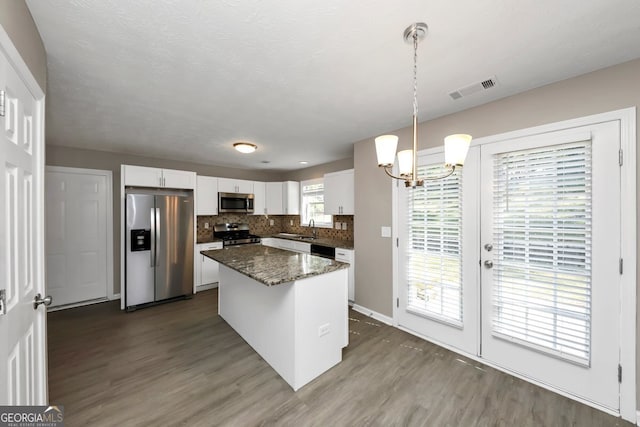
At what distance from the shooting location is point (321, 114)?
2.54 metres

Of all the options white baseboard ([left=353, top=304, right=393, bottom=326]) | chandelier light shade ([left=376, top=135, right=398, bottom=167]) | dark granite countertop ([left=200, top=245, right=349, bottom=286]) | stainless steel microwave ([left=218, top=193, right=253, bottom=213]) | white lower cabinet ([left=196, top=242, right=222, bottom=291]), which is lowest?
white baseboard ([left=353, top=304, right=393, bottom=326])

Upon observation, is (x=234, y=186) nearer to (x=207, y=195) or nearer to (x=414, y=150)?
(x=207, y=195)

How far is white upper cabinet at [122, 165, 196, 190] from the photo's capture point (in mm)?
3713

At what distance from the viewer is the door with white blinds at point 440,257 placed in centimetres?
238

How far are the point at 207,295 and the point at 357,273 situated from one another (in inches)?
106

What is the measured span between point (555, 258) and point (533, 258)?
0.14 metres

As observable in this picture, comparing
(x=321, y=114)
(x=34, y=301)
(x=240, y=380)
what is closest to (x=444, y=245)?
(x=321, y=114)

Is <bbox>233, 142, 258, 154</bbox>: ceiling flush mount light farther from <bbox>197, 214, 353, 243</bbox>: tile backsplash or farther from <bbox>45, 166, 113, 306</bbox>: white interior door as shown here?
<bbox>45, 166, 113, 306</bbox>: white interior door

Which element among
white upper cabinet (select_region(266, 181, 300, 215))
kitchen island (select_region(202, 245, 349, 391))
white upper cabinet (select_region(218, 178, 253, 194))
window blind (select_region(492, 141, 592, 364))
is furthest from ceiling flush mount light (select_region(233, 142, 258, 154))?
window blind (select_region(492, 141, 592, 364))

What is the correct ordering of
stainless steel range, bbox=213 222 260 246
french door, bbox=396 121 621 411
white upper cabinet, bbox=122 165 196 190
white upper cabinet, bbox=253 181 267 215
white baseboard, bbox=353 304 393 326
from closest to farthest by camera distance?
french door, bbox=396 121 621 411, white baseboard, bbox=353 304 393 326, white upper cabinet, bbox=122 165 196 190, stainless steel range, bbox=213 222 260 246, white upper cabinet, bbox=253 181 267 215

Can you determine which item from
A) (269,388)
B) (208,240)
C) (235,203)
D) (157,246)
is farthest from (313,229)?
(269,388)

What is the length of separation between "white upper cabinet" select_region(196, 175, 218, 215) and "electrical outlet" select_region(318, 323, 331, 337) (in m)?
3.57

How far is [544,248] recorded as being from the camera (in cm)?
198

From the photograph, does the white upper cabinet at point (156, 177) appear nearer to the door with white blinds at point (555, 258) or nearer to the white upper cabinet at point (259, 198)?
the white upper cabinet at point (259, 198)
